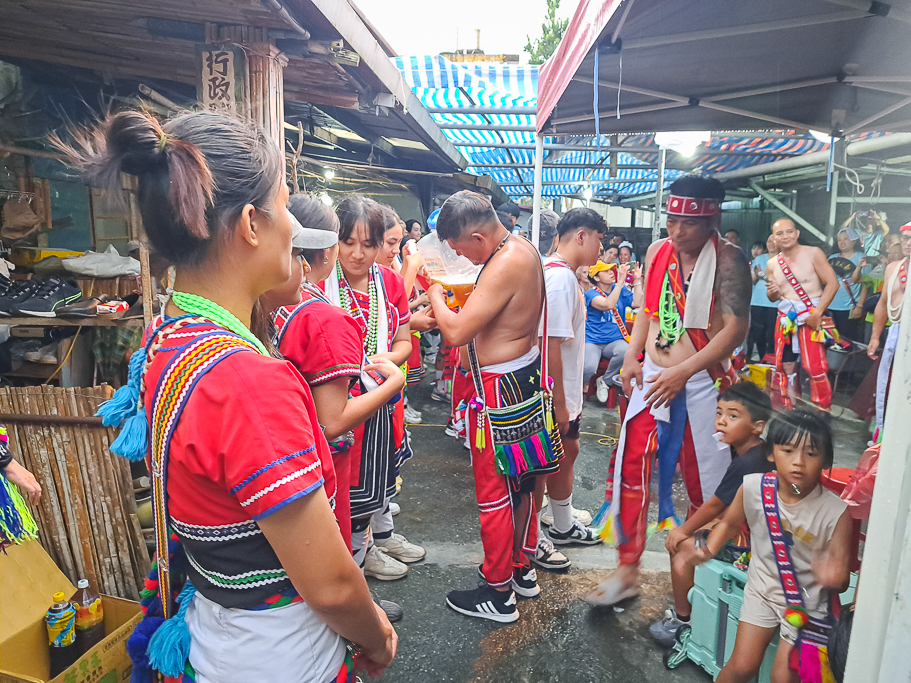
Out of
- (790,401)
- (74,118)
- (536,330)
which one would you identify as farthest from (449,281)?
(74,118)

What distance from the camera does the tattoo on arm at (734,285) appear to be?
2.48 meters

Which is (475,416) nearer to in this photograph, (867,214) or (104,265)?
(104,265)

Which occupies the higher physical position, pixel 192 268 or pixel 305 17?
pixel 305 17

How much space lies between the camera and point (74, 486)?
2588 millimetres

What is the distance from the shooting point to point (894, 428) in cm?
83

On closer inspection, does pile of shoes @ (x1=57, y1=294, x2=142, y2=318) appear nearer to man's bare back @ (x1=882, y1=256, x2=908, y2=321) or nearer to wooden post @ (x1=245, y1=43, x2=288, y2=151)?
wooden post @ (x1=245, y1=43, x2=288, y2=151)

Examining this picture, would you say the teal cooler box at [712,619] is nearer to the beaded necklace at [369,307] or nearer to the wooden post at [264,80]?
the beaded necklace at [369,307]

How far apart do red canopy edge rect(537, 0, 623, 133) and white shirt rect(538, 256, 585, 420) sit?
978 millimetres

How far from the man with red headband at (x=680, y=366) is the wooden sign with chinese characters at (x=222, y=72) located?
84.2 inches

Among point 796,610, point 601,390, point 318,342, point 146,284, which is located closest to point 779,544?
point 796,610

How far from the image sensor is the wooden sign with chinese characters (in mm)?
2678

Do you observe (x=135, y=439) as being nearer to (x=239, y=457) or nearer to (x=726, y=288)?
(x=239, y=457)

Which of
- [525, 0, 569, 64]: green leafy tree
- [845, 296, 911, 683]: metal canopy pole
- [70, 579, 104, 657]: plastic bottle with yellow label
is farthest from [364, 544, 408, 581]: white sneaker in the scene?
[525, 0, 569, 64]: green leafy tree

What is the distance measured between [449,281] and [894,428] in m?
2.63
